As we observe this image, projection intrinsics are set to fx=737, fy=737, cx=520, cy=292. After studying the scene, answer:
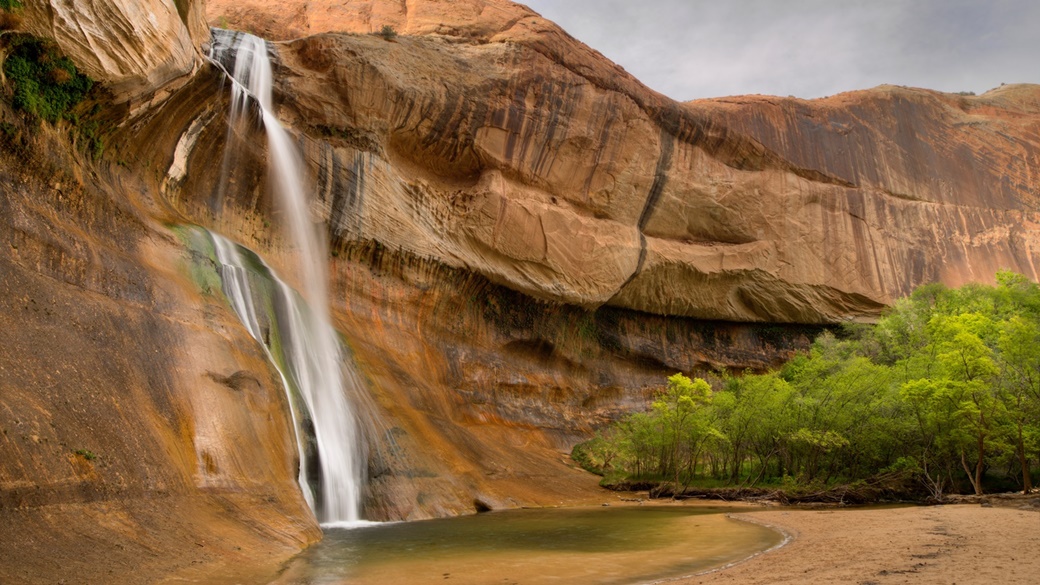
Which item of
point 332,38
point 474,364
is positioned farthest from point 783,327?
point 332,38

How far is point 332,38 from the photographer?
30438 millimetres

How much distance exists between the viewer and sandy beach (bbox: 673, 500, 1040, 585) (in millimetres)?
7984

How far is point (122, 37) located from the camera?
648 inches

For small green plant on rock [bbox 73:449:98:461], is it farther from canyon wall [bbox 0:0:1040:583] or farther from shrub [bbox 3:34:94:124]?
shrub [bbox 3:34:94:124]

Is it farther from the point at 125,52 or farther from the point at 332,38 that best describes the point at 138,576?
the point at 332,38

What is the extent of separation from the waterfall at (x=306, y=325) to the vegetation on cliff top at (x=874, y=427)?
39.9 feet

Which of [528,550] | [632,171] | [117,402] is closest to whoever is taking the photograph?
[117,402]

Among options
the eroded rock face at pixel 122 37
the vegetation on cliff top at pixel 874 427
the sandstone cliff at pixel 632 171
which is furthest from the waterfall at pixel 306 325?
the vegetation on cliff top at pixel 874 427

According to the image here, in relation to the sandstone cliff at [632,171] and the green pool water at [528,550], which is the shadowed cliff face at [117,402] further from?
the sandstone cliff at [632,171]

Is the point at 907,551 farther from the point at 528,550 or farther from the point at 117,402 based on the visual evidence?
the point at 117,402

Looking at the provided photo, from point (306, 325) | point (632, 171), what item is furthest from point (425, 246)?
point (632, 171)

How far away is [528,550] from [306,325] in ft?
37.3

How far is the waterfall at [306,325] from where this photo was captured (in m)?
17.7

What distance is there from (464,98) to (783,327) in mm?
26027
